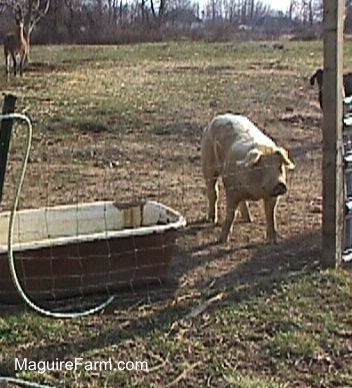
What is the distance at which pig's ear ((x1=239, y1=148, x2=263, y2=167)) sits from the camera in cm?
675

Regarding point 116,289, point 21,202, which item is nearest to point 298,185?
point 21,202

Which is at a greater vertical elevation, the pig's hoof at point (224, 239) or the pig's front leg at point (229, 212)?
the pig's front leg at point (229, 212)

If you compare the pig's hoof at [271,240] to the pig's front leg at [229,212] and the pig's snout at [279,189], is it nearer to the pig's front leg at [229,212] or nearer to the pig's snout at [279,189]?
the pig's front leg at [229,212]

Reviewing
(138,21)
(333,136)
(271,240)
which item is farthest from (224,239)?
(138,21)

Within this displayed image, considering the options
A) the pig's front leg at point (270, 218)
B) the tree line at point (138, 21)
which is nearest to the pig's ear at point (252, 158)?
the pig's front leg at point (270, 218)

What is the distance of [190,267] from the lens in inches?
253

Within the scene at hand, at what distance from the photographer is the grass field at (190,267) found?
Answer: 189 inches

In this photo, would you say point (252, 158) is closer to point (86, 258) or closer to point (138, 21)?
point (86, 258)

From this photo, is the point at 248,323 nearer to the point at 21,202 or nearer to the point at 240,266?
the point at 240,266

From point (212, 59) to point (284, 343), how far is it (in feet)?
74.2
